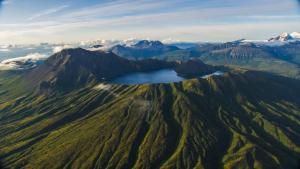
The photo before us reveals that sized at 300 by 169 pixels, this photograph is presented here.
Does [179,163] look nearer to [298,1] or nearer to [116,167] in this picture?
[116,167]

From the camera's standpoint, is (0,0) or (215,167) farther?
(215,167)

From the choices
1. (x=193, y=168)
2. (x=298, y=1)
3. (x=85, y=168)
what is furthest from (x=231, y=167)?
(x=298, y=1)

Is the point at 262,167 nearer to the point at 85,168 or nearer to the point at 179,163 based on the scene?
the point at 179,163

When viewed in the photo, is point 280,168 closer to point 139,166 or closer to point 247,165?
point 247,165

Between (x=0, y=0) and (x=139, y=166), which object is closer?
(x=0, y=0)

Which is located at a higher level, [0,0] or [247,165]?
[0,0]

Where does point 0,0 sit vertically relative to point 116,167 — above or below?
above

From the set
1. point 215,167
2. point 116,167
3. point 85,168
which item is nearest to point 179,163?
point 215,167

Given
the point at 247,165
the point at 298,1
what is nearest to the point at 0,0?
the point at 298,1
